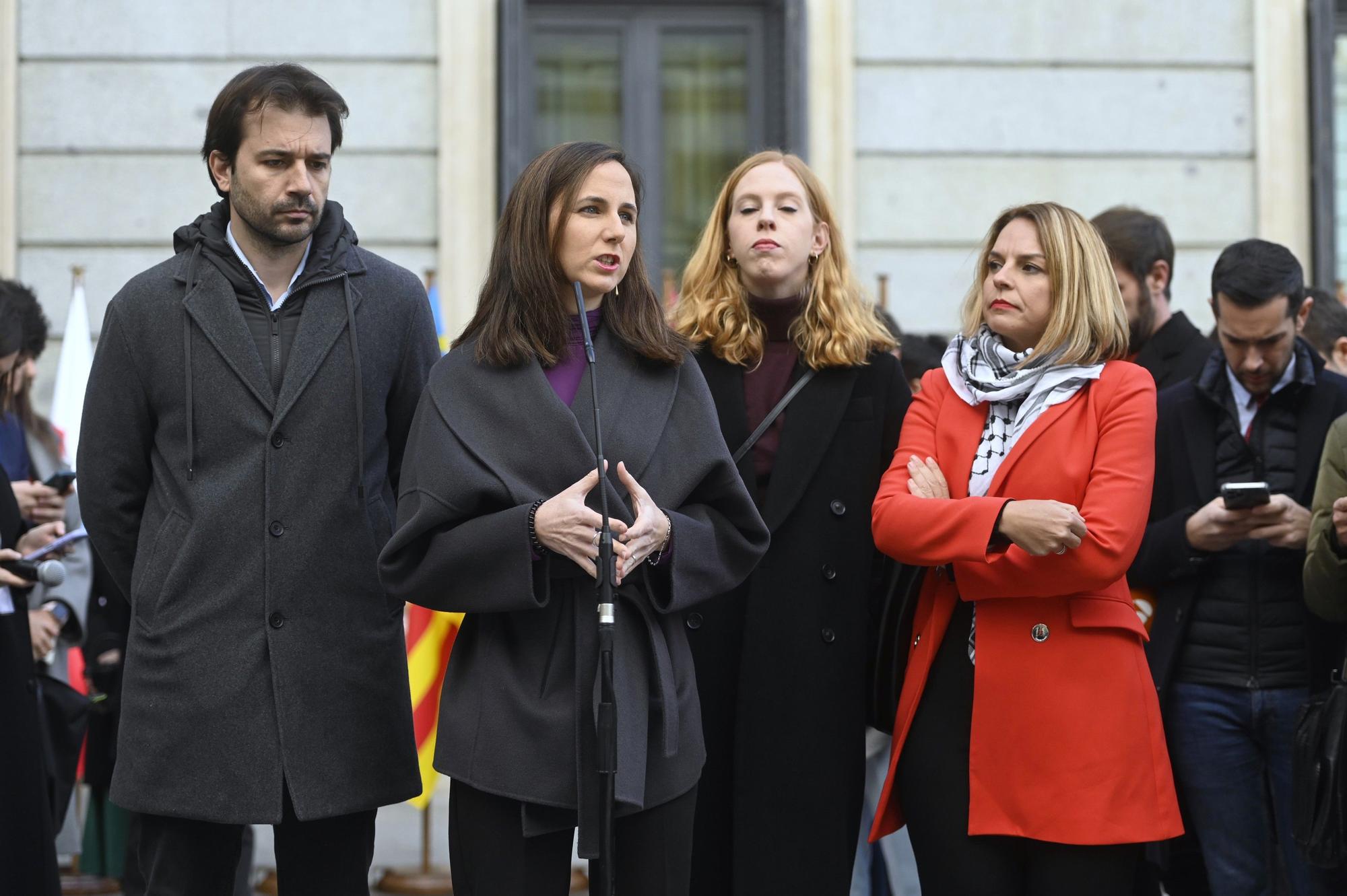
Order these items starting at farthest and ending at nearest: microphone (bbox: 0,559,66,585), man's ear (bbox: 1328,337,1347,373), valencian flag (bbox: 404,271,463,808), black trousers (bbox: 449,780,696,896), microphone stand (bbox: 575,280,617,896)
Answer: valencian flag (bbox: 404,271,463,808) → man's ear (bbox: 1328,337,1347,373) → microphone (bbox: 0,559,66,585) → black trousers (bbox: 449,780,696,896) → microphone stand (bbox: 575,280,617,896)

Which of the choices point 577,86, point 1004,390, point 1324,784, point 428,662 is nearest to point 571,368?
point 1004,390

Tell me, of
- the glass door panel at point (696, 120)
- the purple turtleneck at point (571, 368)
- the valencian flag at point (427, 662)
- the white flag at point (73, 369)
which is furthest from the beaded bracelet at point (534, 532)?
the glass door panel at point (696, 120)

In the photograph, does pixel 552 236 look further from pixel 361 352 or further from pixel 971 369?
pixel 971 369

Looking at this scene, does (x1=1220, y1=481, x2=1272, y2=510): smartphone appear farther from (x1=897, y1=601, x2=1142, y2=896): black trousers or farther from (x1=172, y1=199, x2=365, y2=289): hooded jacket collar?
(x1=172, y1=199, x2=365, y2=289): hooded jacket collar

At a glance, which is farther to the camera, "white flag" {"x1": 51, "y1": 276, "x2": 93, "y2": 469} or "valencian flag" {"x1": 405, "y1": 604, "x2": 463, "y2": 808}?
"white flag" {"x1": 51, "y1": 276, "x2": 93, "y2": 469}

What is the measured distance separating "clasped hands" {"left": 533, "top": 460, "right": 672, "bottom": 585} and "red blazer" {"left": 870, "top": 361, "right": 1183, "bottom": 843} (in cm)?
81

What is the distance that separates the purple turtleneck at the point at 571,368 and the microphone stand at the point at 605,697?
0.31 meters

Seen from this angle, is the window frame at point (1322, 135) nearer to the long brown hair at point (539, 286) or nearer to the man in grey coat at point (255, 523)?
the long brown hair at point (539, 286)

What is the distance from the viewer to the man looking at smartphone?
4.44 m

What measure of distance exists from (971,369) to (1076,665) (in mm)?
747

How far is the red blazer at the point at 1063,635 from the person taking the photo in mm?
3742

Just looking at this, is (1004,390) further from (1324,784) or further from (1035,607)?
(1324,784)

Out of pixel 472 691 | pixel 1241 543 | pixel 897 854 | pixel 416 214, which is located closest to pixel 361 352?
pixel 472 691

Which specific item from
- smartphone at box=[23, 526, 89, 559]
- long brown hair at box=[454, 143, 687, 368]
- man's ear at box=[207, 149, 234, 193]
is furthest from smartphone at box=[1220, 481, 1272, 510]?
smartphone at box=[23, 526, 89, 559]
